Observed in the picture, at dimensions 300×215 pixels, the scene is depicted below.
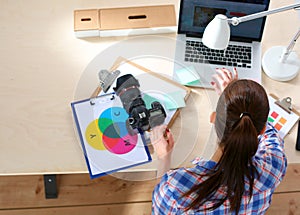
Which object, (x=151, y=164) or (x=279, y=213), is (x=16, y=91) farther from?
(x=279, y=213)

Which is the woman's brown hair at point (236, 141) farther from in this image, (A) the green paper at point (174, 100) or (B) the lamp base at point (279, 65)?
(B) the lamp base at point (279, 65)

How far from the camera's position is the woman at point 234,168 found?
956 mm

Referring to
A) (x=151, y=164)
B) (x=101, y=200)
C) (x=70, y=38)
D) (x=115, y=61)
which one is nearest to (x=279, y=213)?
(x=101, y=200)

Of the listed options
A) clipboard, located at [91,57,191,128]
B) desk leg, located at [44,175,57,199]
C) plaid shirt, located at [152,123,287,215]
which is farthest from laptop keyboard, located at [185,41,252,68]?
desk leg, located at [44,175,57,199]

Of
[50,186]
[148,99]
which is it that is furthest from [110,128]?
[50,186]

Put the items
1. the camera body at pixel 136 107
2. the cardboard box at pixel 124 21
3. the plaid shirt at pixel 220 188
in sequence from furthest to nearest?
the cardboard box at pixel 124 21, the camera body at pixel 136 107, the plaid shirt at pixel 220 188

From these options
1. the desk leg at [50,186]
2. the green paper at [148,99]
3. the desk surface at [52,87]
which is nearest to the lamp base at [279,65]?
the desk surface at [52,87]

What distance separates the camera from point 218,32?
111 centimetres

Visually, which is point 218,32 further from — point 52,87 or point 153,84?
point 52,87

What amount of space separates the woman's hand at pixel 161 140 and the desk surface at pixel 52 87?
3cm

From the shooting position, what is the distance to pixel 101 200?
1744 millimetres

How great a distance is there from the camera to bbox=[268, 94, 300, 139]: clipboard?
1252 mm

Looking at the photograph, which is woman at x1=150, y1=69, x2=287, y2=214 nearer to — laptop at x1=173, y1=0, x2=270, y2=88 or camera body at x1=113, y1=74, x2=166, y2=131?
camera body at x1=113, y1=74, x2=166, y2=131

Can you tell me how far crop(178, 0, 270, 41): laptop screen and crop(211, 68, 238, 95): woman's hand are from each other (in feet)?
0.46
